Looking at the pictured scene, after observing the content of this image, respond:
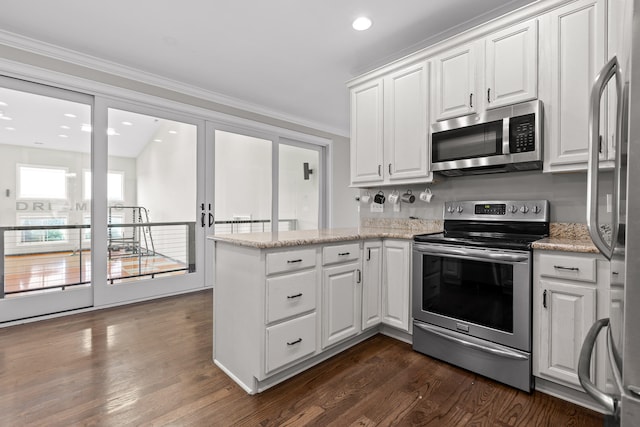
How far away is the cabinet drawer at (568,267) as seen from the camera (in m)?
1.63

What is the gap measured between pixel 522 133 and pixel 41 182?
4.07 metres

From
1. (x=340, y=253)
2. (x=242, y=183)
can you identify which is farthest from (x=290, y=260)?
(x=242, y=183)

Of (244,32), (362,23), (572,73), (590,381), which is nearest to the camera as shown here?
(590,381)

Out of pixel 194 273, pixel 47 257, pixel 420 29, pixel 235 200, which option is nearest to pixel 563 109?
pixel 420 29

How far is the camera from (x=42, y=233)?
3018 millimetres

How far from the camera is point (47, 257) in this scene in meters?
3.05

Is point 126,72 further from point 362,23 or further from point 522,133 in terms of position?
point 522,133

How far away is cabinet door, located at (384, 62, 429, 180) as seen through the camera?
262cm

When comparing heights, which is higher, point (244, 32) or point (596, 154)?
point (244, 32)

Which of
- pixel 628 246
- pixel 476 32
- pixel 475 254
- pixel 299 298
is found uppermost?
pixel 476 32

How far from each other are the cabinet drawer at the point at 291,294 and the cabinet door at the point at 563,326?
1.33 meters

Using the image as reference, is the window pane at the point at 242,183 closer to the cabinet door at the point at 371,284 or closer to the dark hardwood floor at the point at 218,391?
the dark hardwood floor at the point at 218,391

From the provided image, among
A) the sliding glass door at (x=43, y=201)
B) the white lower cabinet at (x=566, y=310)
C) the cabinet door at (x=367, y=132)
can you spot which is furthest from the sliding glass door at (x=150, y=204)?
the white lower cabinet at (x=566, y=310)

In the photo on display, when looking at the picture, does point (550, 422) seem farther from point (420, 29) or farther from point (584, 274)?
point (420, 29)
